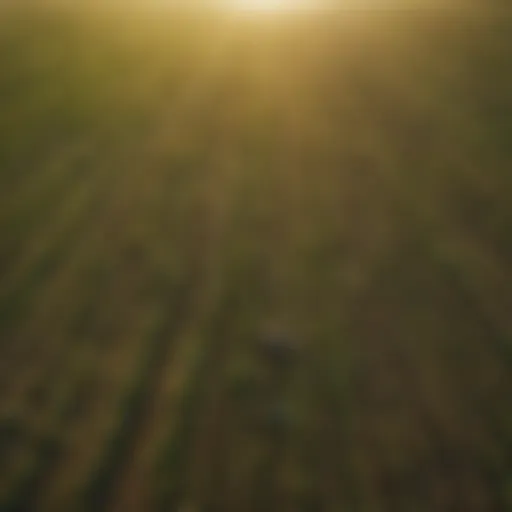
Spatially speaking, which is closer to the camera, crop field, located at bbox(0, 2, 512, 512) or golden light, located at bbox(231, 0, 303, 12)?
crop field, located at bbox(0, 2, 512, 512)

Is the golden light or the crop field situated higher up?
the golden light

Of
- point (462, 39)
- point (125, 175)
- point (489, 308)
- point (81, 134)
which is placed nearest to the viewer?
point (489, 308)

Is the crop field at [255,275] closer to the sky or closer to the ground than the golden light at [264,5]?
closer to the ground

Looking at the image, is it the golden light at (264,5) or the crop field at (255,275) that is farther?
the golden light at (264,5)

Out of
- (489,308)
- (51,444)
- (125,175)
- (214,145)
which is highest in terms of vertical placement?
(214,145)

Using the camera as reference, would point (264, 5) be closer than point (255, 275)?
No

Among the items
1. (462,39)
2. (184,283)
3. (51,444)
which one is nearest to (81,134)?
(184,283)

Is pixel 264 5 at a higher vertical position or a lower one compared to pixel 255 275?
higher

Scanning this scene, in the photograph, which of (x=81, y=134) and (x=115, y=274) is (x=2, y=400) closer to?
(x=115, y=274)
